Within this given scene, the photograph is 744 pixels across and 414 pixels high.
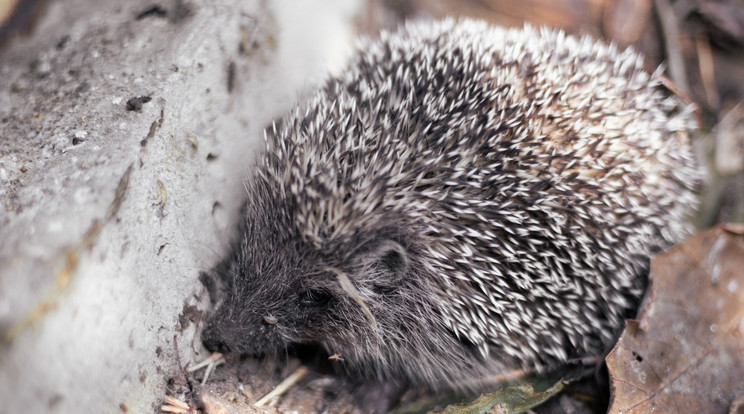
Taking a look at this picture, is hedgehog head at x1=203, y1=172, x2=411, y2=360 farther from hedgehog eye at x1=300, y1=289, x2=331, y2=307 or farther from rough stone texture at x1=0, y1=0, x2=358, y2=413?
rough stone texture at x1=0, y1=0, x2=358, y2=413

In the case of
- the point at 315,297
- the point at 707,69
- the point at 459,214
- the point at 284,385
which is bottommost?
the point at 284,385

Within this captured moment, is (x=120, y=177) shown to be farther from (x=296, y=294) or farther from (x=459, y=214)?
(x=459, y=214)

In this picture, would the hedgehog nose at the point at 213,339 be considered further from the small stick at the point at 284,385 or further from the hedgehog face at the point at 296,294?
the small stick at the point at 284,385

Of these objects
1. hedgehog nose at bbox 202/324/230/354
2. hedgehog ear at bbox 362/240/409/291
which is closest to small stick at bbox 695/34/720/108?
hedgehog ear at bbox 362/240/409/291

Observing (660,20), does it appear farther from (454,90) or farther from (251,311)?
(251,311)

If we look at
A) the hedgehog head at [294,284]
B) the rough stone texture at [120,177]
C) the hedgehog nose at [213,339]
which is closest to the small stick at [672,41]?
the rough stone texture at [120,177]

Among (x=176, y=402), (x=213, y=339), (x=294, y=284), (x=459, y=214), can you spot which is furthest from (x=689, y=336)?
(x=176, y=402)

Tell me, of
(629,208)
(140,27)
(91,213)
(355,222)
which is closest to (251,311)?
(355,222)
